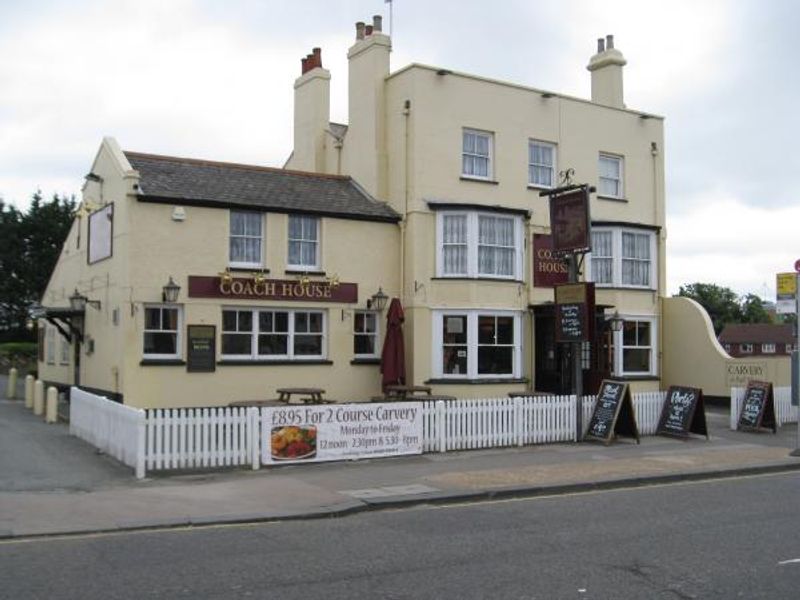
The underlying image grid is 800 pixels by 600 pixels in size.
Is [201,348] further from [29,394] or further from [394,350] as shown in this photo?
[29,394]

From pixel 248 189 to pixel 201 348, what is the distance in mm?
4037

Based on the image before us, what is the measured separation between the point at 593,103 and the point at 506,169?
152 inches

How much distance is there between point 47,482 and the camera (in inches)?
476

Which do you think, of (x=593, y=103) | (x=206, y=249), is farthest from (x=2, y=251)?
(x=593, y=103)

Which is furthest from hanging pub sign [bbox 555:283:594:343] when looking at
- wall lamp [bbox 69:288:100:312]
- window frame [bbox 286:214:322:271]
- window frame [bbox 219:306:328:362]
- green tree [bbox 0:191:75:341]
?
green tree [bbox 0:191:75:341]

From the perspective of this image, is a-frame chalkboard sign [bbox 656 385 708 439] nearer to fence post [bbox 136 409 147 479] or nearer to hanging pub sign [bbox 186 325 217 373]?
hanging pub sign [bbox 186 325 217 373]

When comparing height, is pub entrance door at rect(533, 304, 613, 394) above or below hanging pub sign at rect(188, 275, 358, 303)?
below

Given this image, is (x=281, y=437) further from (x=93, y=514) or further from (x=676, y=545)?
(x=676, y=545)

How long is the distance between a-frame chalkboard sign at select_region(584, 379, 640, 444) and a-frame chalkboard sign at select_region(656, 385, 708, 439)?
124 centimetres

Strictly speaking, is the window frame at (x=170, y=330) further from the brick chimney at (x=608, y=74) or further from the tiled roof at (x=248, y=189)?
the brick chimney at (x=608, y=74)

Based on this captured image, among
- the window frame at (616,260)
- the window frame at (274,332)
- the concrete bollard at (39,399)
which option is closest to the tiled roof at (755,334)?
the window frame at (616,260)

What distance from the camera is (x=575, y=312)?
17.0 meters

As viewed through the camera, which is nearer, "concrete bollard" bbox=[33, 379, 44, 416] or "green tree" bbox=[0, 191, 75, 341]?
"concrete bollard" bbox=[33, 379, 44, 416]

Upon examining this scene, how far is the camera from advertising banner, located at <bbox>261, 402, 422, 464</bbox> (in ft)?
44.8
